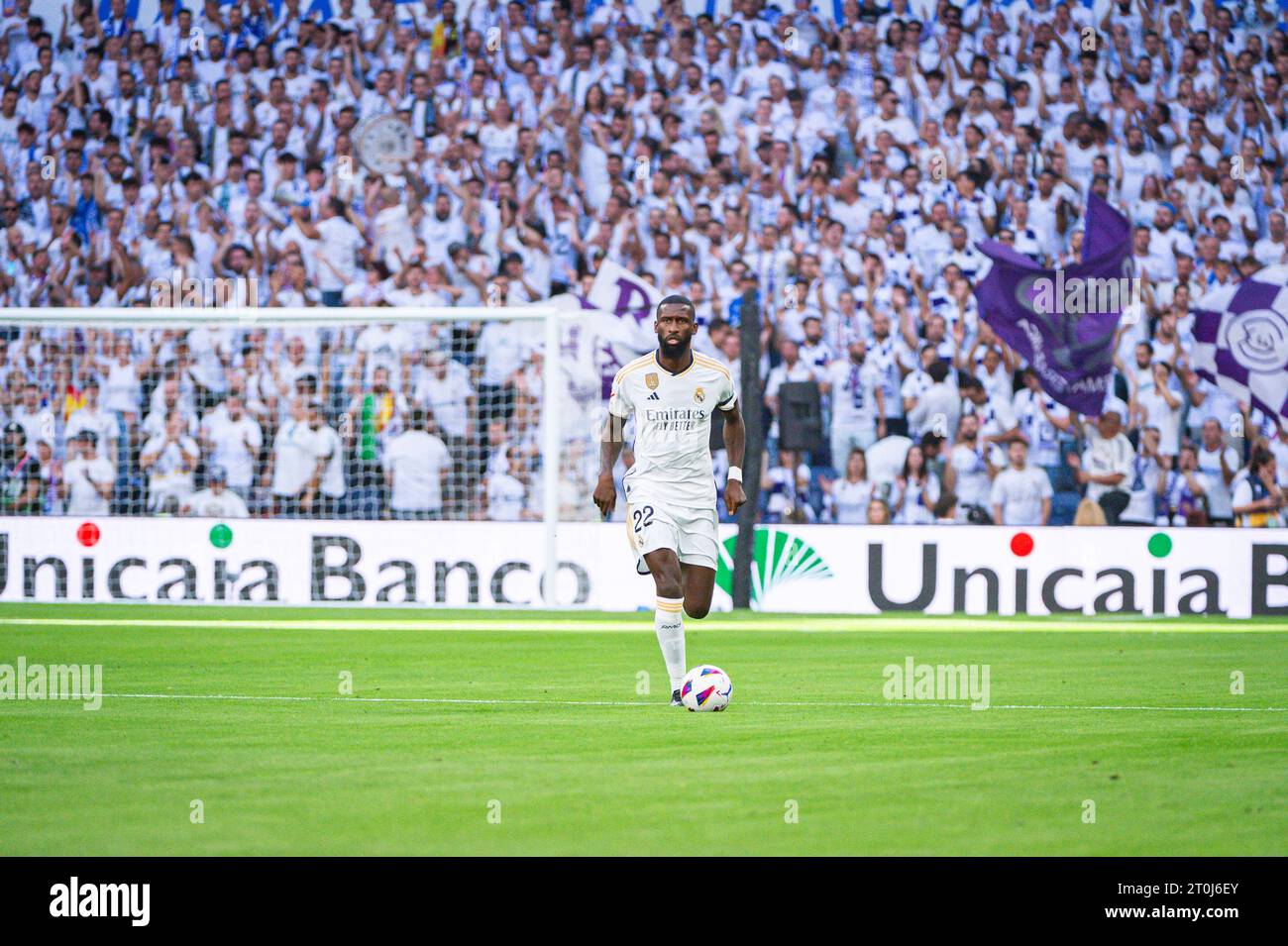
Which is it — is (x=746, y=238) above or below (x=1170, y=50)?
below

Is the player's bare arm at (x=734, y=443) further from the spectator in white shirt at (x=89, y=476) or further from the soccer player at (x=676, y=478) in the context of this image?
the spectator in white shirt at (x=89, y=476)

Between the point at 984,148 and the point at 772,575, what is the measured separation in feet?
20.7

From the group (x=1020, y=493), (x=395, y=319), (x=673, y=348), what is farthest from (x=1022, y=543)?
(x=673, y=348)

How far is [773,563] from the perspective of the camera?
1975cm

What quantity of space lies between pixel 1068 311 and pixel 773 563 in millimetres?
4426

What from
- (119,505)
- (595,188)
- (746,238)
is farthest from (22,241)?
(746,238)

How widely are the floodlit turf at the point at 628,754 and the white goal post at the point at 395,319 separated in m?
4.38

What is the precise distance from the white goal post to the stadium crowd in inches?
34.5

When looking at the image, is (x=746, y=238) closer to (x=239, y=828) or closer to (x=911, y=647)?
(x=911, y=647)

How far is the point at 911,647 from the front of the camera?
1461 centimetres

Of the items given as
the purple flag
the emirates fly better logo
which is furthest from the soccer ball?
the purple flag

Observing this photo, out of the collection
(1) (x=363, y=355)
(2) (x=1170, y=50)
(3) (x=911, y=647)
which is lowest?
(3) (x=911, y=647)

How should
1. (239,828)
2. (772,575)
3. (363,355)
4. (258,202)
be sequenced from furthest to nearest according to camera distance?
(258,202), (363,355), (772,575), (239,828)

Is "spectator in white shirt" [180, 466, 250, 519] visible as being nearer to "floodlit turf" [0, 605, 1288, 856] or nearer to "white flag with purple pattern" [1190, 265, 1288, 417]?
"floodlit turf" [0, 605, 1288, 856]
